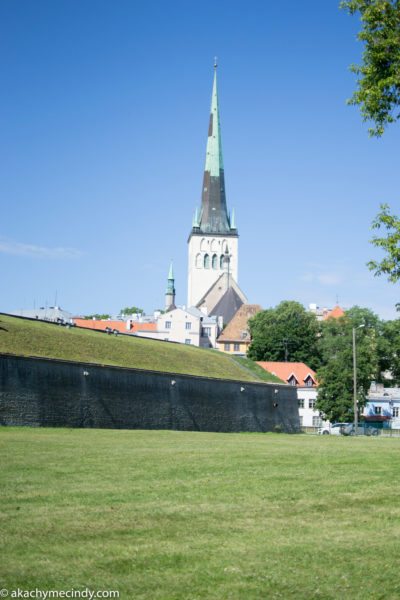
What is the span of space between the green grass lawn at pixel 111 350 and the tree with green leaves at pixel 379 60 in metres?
27.5

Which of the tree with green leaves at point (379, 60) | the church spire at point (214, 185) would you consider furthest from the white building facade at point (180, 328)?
the tree with green leaves at point (379, 60)

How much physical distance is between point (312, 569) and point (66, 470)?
7.84m

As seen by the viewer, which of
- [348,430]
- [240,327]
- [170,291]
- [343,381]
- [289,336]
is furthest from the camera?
[170,291]

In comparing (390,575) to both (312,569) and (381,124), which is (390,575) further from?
(381,124)

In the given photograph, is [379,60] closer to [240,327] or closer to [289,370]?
[289,370]

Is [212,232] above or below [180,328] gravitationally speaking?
above

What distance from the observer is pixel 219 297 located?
147875mm

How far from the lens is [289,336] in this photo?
9906cm

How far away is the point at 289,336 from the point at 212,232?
70.6 meters

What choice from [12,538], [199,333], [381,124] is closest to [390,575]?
[12,538]

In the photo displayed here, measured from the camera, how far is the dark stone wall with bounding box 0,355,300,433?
41.1 m

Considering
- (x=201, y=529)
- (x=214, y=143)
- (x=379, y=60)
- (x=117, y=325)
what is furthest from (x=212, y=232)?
(x=201, y=529)

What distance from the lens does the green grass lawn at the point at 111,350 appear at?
46.0 meters

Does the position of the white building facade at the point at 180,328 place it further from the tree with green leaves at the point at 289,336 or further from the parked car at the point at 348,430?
the parked car at the point at 348,430
